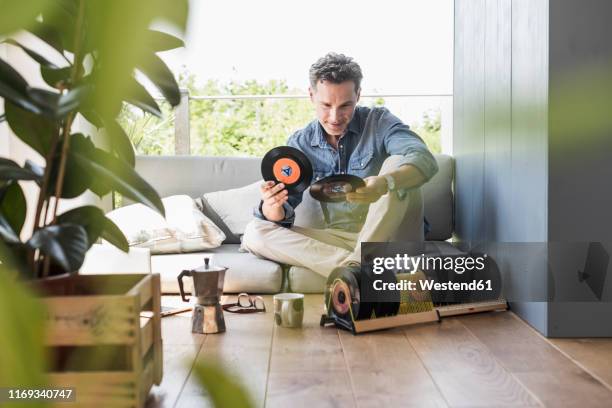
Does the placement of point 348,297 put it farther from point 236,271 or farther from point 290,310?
point 236,271

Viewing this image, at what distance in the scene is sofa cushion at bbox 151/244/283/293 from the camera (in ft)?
9.73

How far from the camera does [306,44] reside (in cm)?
657

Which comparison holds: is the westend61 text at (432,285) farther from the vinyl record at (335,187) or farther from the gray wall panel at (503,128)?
the vinyl record at (335,187)

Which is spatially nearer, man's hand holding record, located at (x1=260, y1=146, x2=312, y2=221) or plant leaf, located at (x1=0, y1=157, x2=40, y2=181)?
plant leaf, located at (x1=0, y1=157, x2=40, y2=181)

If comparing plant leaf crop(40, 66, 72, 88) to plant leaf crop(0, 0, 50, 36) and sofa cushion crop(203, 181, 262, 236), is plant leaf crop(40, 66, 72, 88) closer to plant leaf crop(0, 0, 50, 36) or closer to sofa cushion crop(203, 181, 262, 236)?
plant leaf crop(0, 0, 50, 36)

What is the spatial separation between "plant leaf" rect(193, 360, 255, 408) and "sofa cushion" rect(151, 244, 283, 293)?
9.34ft

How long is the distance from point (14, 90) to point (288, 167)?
2.23 meters

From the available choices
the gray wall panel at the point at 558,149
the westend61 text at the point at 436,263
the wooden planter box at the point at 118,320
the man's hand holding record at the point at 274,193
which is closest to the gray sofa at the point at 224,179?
the man's hand holding record at the point at 274,193

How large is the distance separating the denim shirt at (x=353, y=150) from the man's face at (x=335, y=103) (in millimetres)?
94

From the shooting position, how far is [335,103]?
2.93 meters

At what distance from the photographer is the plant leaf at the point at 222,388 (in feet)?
0.41

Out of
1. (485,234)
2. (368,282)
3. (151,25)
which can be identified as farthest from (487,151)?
(151,25)

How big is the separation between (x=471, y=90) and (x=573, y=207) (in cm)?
128

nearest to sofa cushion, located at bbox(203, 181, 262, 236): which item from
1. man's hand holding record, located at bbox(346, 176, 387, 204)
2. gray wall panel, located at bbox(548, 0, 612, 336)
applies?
man's hand holding record, located at bbox(346, 176, 387, 204)
